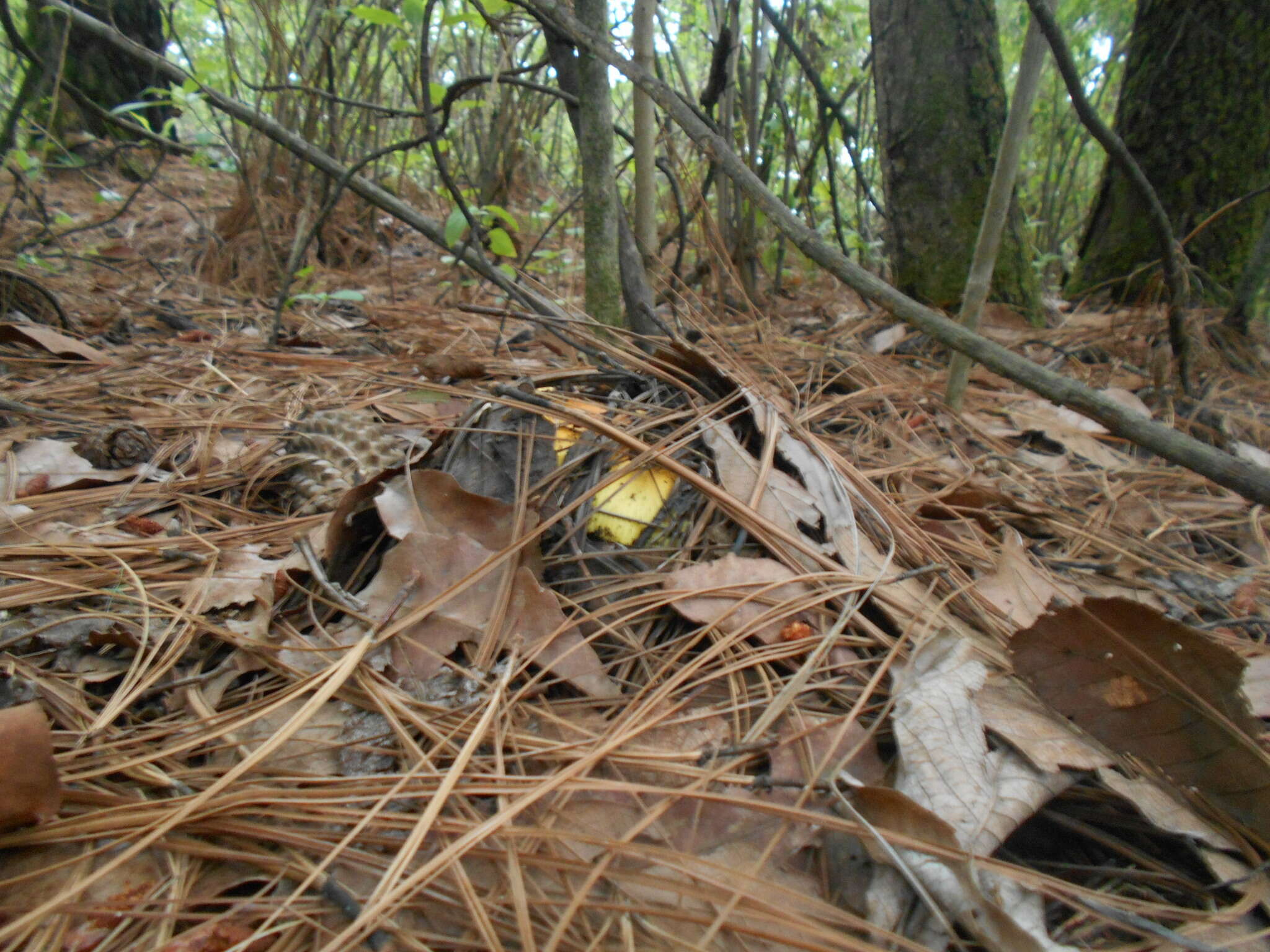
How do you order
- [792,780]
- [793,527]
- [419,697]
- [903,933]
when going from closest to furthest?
[903,933] → [792,780] → [419,697] → [793,527]

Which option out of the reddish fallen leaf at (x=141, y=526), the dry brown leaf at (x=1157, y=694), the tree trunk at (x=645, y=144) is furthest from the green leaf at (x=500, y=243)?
the dry brown leaf at (x=1157, y=694)

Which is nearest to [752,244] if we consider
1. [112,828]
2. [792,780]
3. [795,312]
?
[795,312]

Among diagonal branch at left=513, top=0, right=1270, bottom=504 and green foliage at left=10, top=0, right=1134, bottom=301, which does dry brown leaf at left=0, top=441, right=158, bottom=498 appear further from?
diagonal branch at left=513, top=0, right=1270, bottom=504

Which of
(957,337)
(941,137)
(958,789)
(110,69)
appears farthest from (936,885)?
(110,69)

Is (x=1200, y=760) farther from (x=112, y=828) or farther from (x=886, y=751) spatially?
(x=112, y=828)

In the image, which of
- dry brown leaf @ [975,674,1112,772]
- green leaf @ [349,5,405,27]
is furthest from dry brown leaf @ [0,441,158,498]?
dry brown leaf @ [975,674,1112,772]

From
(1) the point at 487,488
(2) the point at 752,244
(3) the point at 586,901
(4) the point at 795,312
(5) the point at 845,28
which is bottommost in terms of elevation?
(3) the point at 586,901

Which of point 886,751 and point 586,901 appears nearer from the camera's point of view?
point 586,901
